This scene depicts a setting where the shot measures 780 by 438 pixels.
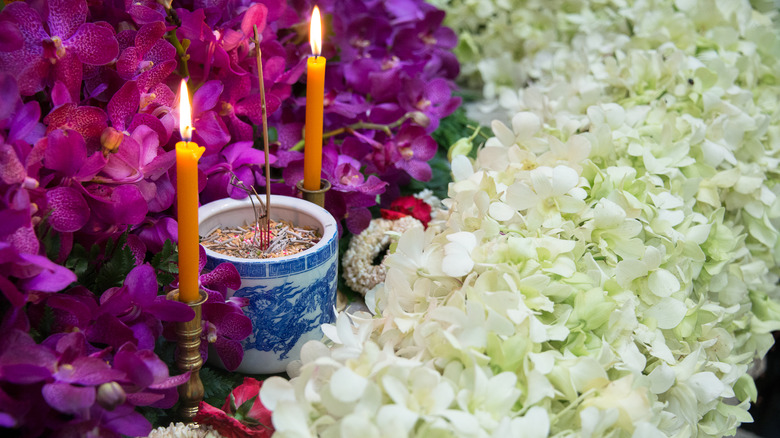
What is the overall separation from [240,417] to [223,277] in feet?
0.41

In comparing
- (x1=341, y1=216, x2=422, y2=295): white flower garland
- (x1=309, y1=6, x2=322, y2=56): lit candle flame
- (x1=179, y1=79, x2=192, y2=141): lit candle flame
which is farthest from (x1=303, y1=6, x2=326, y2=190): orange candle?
(x1=179, y1=79, x2=192, y2=141): lit candle flame

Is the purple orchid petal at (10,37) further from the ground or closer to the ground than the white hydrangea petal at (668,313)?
further from the ground

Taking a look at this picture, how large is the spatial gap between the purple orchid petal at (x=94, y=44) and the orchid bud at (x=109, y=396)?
0.28 metres

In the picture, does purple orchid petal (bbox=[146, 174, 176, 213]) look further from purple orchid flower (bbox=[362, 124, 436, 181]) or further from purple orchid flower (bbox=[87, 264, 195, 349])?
purple orchid flower (bbox=[362, 124, 436, 181])

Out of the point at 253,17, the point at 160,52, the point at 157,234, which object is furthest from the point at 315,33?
the point at 157,234

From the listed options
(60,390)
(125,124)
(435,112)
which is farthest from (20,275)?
(435,112)

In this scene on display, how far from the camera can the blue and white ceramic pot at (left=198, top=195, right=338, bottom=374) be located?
0.64m

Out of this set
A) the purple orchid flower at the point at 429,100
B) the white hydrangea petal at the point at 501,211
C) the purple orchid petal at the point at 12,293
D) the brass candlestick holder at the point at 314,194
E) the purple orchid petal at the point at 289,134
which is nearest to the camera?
the purple orchid petal at the point at 12,293

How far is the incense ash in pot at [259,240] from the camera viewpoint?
68 cm

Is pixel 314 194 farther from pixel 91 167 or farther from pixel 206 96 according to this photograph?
pixel 91 167

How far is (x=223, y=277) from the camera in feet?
2.01

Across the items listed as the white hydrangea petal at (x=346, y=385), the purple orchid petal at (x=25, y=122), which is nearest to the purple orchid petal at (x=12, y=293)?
the purple orchid petal at (x=25, y=122)

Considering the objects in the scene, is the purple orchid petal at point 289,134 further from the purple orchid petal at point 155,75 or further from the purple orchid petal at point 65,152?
the purple orchid petal at point 65,152

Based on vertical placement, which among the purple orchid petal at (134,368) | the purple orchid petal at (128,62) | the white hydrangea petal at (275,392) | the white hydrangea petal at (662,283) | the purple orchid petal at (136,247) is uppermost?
the purple orchid petal at (128,62)
